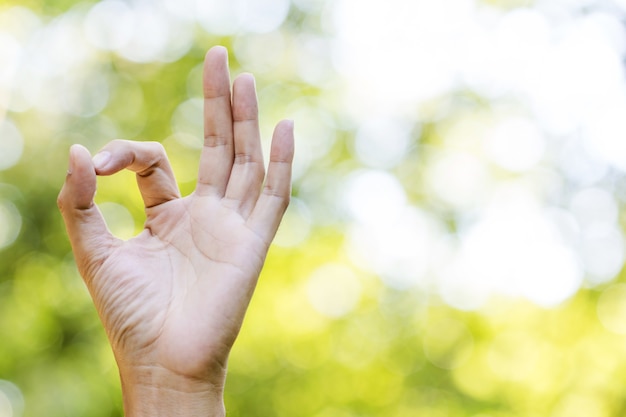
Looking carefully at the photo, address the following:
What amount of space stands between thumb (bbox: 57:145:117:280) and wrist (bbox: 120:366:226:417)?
0.21 meters

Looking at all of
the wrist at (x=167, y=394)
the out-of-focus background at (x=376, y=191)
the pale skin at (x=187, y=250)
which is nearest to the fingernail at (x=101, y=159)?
the pale skin at (x=187, y=250)

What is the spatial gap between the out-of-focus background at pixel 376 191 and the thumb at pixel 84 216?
9.38 feet

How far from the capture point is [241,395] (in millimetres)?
4348

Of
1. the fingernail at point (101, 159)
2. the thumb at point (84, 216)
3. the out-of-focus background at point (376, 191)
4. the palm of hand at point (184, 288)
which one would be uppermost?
the fingernail at point (101, 159)

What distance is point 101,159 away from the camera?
3.67ft

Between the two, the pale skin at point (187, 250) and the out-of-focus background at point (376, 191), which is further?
the out-of-focus background at point (376, 191)

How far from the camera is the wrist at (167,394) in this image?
1088 millimetres

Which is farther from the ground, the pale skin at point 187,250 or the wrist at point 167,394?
the pale skin at point 187,250

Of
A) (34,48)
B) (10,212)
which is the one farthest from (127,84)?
(10,212)

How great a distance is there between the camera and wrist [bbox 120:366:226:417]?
109 centimetres

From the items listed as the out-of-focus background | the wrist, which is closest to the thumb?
the wrist

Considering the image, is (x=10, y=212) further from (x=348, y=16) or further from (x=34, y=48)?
(x=348, y=16)

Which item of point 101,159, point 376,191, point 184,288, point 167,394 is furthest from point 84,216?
point 376,191

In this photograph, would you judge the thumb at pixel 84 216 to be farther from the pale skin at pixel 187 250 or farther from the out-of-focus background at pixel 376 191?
the out-of-focus background at pixel 376 191
